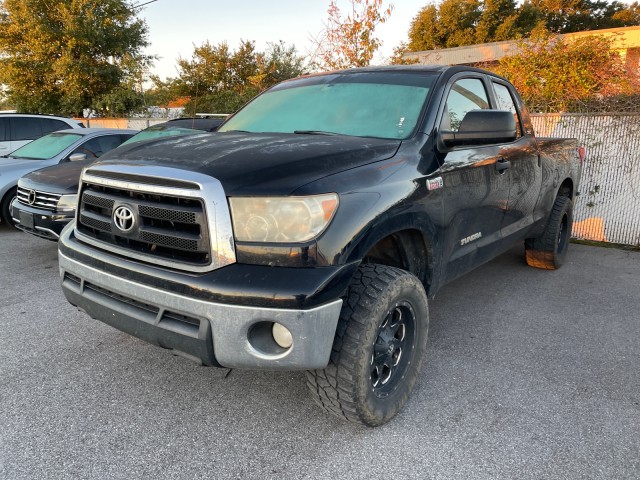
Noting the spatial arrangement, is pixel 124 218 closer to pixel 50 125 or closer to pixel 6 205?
pixel 6 205

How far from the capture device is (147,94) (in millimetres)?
21625

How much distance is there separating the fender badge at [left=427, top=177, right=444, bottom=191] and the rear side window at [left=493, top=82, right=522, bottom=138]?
1.55 m

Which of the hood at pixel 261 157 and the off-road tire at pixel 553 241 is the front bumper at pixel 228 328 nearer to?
the hood at pixel 261 157

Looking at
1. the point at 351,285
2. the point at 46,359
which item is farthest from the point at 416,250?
the point at 46,359

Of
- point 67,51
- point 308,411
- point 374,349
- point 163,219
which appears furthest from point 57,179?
point 67,51

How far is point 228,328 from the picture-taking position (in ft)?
6.66

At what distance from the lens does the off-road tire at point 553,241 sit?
202 inches

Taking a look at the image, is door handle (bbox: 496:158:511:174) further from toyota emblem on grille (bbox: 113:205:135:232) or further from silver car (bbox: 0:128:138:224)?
silver car (bbox: 0:128:138:224)

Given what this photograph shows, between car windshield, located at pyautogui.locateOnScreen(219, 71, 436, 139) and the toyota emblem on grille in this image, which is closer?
the toyota emblem on grille

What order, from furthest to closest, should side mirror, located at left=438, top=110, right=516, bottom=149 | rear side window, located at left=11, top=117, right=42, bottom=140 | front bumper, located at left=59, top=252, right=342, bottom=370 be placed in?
rear side window, located at left=11, top=117, right=42, bottom=140, side mirror, located at left=438, top=110, right=516, bottom=149, front bumper, located at left=59, top=252, right=342, bottom=370

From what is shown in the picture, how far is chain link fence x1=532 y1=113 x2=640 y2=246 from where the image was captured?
6.53m

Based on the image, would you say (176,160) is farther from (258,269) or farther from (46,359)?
(46,359)

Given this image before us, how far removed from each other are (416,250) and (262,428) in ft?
4.21

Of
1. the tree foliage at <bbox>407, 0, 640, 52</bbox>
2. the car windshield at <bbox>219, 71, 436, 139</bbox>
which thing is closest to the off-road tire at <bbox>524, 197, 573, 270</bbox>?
the car windshield at <bbox>219, 71, 436, 139</bbox>
